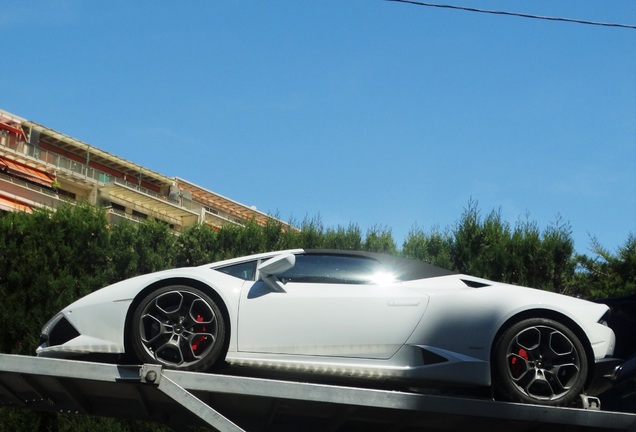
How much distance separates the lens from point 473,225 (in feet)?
44.3

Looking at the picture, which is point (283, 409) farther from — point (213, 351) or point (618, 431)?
point (618, 431)

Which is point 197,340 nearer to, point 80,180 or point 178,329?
point 178,329

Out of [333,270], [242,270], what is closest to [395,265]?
[333,270]

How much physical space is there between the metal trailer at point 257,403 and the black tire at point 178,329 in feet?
0.75

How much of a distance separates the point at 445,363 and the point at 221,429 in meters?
1.43

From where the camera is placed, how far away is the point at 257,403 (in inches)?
213

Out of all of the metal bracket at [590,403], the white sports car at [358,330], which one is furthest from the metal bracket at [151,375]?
the metal bracket at [590,403]

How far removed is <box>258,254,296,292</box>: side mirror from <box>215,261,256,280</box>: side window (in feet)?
0.61

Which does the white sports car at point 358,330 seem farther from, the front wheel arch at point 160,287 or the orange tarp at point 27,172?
the orange tarp at point 27,172

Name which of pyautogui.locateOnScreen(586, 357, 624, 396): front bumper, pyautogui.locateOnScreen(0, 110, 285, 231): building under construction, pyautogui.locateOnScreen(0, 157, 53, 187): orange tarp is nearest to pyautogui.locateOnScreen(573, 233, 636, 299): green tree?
pyautogui.locateOnScreen(586, 357, 624, 396): front bumper

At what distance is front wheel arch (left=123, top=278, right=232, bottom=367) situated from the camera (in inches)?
208

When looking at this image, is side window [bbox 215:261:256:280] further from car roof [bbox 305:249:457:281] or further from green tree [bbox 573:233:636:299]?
green tree [bbox 573:233:636:299]

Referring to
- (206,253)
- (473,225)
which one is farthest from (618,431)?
(206,253)

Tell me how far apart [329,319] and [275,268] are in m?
0.49
